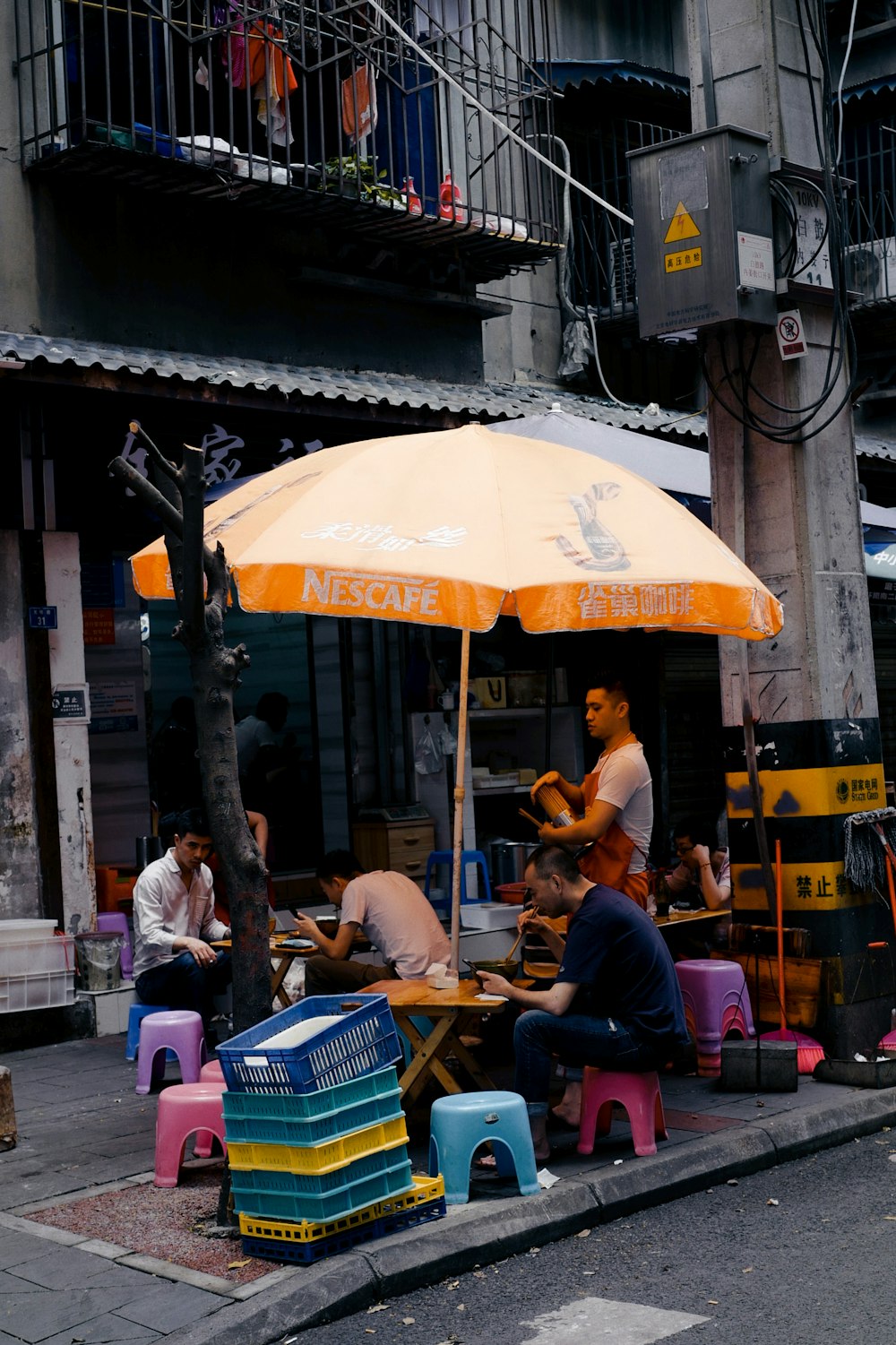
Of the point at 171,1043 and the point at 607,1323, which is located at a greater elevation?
the point at 171,1043

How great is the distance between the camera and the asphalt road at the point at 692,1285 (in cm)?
465

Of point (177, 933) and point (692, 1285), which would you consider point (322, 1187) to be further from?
point (177, 933)

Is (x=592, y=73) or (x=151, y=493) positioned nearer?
(x=151, y=493)

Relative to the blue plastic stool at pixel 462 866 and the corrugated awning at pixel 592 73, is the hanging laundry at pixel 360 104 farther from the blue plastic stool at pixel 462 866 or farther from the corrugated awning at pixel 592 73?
the blue plastic stool at pixel 462 866

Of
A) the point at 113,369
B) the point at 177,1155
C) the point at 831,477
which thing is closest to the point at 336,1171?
the point at 177,1155

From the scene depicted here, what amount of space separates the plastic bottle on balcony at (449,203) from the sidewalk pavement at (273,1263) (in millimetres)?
7206

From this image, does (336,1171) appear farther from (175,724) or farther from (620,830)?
(175,724)

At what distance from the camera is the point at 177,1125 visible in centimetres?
618

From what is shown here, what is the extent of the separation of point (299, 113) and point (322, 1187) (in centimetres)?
985

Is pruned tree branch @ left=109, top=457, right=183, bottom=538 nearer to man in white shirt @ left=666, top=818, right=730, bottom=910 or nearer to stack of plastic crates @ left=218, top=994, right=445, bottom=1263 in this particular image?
stack of plastic crates @ left=218, top=994, right=445, bottom=1263

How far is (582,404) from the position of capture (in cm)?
1373

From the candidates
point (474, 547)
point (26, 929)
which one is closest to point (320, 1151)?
point (474, 547)

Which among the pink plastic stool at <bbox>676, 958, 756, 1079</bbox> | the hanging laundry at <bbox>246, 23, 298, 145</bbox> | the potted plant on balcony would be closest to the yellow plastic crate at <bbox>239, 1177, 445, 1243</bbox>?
the pink plastic stool at <bbox>676, 958, 756, 1079</bbox>

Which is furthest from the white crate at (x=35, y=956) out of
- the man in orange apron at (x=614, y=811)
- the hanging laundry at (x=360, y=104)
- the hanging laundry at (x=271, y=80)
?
the hanging laundry at (x=360, y=104)
